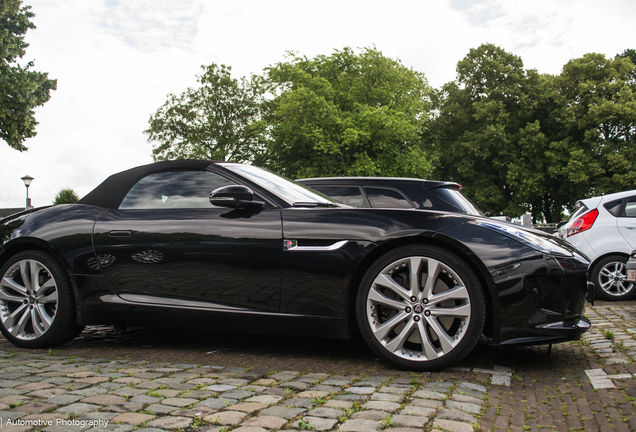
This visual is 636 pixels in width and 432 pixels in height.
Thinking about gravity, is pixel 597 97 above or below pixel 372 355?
above

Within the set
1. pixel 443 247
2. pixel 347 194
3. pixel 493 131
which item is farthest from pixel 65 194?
pixel 443 247

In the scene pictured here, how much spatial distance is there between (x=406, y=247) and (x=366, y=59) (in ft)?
104

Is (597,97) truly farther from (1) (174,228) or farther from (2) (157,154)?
(1) (174,228)

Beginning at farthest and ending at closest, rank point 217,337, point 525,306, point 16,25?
point 16,25 → point 217,337 → point 525,306

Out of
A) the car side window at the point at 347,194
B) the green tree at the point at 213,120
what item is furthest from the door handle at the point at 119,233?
the green tree at the point at 213,120

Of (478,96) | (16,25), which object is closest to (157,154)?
(16,25)

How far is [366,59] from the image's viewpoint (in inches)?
1323

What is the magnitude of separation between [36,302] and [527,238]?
371cm

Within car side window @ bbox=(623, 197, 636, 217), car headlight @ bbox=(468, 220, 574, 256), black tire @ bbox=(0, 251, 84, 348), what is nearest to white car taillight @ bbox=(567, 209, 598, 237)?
car side window @ bbox=(623, 197, 636, 217)

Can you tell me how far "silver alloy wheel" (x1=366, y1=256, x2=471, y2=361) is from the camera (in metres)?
3.46

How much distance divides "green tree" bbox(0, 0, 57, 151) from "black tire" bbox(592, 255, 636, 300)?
74.1 feet

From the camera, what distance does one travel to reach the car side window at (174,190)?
4.22m

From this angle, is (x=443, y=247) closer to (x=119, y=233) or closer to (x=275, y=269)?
(x=275, y=269)

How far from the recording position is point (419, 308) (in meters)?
3.52
